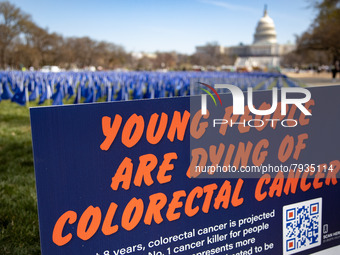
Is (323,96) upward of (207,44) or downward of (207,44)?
downward

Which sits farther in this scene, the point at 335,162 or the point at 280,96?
the point at 335,162

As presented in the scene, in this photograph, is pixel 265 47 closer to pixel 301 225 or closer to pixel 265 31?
pixel 265 31

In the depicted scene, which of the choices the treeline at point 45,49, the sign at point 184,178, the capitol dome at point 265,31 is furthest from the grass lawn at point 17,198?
the capitol dome at point 265,31

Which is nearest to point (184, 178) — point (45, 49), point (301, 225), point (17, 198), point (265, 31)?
point (301, 225)

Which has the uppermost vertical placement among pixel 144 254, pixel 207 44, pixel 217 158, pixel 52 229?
pixel 207 44

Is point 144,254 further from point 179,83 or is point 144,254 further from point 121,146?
point 179,83

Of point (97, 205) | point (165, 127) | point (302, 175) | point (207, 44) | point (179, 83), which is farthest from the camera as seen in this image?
point (207, 44)

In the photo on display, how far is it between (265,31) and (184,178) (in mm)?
144722

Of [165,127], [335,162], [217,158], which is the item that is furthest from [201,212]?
[335,162]

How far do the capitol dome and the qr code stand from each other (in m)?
142

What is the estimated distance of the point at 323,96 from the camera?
2.91 m

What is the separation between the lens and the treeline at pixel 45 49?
56.3 m

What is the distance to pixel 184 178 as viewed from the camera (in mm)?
2418

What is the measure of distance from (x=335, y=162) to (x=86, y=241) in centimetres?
215
